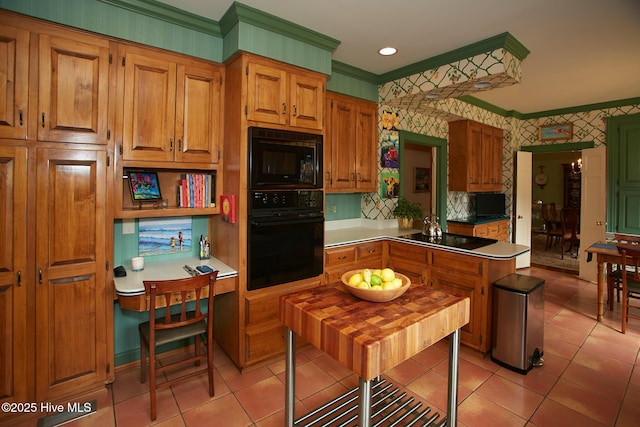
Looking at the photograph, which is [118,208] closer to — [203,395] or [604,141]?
[203,395]

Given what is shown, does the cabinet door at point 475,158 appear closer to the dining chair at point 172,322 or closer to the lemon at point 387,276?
the lemon at point 387,276

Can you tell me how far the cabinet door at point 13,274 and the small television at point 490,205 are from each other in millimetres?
5630

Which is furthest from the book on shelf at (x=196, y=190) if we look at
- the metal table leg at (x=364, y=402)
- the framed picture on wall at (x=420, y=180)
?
the framed picture on wall at (x=420, y=180)

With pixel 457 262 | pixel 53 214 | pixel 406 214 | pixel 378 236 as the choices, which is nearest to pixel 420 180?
pixel 406 214

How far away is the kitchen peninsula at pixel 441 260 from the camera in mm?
2896

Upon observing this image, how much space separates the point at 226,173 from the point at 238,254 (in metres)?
0.68

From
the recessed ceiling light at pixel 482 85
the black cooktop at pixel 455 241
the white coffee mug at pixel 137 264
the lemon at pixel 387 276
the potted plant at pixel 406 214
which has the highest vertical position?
the recessed ceiling light at pixel 482 85

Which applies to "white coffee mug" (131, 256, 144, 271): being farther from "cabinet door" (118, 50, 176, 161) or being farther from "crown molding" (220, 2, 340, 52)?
"crown molding" (220, 2, 340, 52)

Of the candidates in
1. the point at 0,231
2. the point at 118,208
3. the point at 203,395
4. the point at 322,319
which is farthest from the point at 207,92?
the point at 203,395

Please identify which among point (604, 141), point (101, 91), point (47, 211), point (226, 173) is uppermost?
point (604, 141)

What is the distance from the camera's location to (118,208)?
7.70 ft

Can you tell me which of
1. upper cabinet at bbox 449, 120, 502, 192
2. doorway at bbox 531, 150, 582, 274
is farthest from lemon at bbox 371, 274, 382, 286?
doorway at bbox 531, 150, 582, 274

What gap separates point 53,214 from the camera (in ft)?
6.91

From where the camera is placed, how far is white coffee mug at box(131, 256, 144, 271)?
251cm
